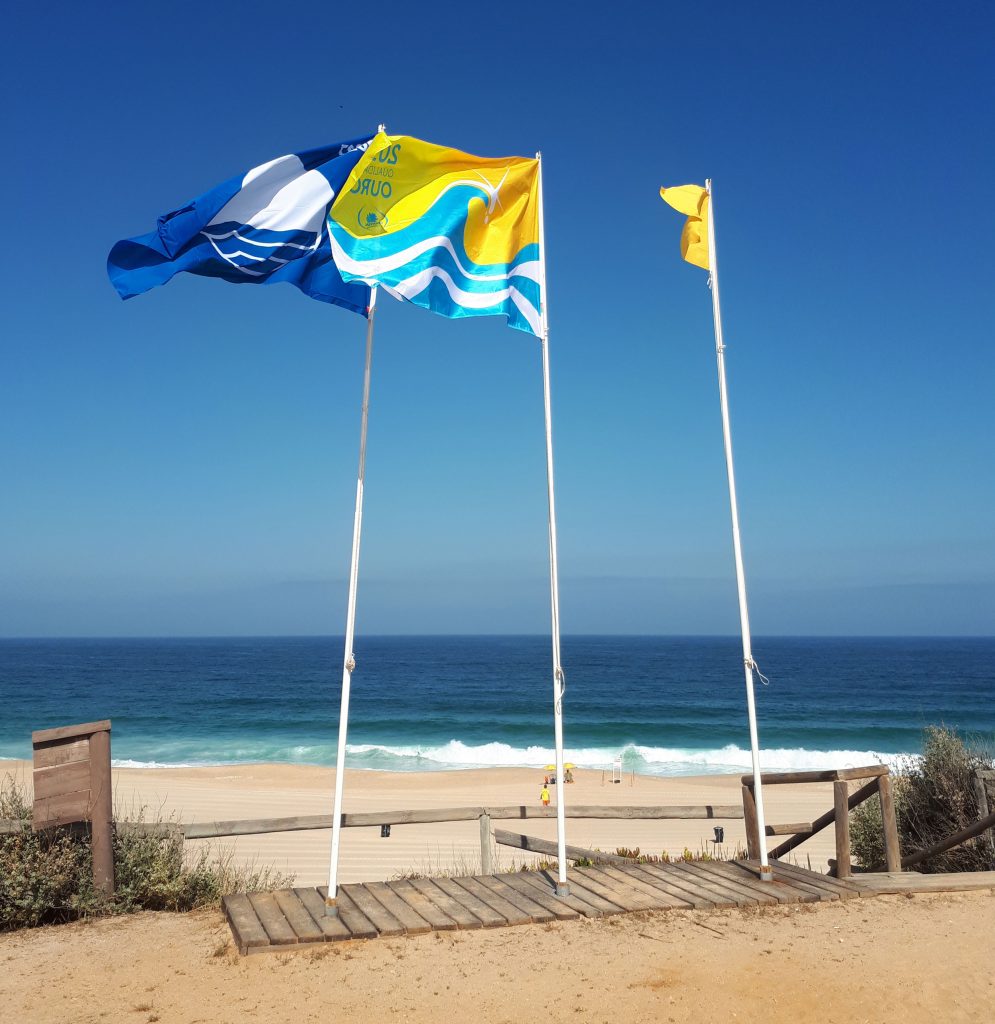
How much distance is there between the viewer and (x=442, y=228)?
23.6ft

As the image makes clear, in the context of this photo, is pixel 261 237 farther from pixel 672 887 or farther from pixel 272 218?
pixel 672 887

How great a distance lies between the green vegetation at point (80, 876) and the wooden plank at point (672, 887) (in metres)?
3.59

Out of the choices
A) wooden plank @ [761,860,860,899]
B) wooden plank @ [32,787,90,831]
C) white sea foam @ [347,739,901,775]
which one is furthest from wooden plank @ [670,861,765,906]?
white sea foam @ [347,739,901,775]

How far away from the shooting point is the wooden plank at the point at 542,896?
257 inches

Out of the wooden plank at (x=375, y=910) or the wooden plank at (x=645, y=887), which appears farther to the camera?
the wooden plank at (x=645, y=887)

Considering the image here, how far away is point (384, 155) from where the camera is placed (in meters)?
7.13

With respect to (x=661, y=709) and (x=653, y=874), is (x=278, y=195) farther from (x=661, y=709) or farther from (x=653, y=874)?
(x=661, y=709)

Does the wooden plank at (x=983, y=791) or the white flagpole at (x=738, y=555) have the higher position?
the white flagpole at (x=738, y=555)

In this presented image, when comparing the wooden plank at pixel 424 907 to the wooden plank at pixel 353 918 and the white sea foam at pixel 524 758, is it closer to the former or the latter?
the wooden plank at pixel 353 918

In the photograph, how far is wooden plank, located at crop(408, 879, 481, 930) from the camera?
629 cm

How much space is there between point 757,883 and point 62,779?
558cm

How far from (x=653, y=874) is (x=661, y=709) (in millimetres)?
44669

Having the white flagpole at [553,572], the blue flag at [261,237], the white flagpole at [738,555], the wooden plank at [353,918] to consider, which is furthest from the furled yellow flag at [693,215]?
the wooden plank at [353,918]

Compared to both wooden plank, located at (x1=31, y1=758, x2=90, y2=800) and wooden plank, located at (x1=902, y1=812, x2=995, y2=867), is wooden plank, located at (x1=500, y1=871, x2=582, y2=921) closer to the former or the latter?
wooden plank, located at (x1=31, y1=758, x2=90, y2=800)
